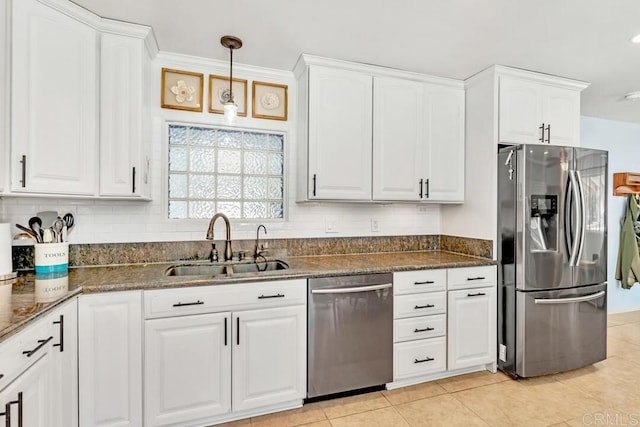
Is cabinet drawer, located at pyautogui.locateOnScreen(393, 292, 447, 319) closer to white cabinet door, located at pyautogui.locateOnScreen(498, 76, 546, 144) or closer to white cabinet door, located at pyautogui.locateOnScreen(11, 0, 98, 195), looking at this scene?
white cabinet door, located at pyautogui.locateOnScreen(498, 76, 546, 144)

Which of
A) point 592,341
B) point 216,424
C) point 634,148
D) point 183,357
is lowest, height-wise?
point 216,424

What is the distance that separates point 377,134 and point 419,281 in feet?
3.89

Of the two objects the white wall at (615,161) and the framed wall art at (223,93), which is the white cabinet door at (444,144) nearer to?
the framed wall art at (223,93)

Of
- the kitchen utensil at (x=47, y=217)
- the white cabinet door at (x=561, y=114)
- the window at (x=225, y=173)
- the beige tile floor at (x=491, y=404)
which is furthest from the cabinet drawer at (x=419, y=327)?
the kitchen utensil at (x=47, y=217)

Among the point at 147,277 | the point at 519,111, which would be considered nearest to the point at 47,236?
the point at 147,277

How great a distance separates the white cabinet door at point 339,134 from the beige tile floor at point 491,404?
146 cm

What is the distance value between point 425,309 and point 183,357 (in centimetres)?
166

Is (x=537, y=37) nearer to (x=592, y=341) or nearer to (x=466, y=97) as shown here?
(x=466, y=97)

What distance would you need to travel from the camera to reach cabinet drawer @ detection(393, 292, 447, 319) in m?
A: 2.32

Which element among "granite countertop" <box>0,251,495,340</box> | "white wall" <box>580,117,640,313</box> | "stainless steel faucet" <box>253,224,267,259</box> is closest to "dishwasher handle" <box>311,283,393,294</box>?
"granite countertop" <box>0,251,495,340</box>

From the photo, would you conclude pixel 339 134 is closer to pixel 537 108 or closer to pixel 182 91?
pixel 182 91

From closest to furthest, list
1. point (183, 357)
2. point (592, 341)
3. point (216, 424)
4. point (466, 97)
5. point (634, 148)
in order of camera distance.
→ point (183, 357), point (216, 424), point (592, 341), point (466, 97), point (634, 148)

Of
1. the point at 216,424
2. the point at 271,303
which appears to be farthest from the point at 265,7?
the point at 216,424

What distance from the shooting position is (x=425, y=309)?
2396mm
